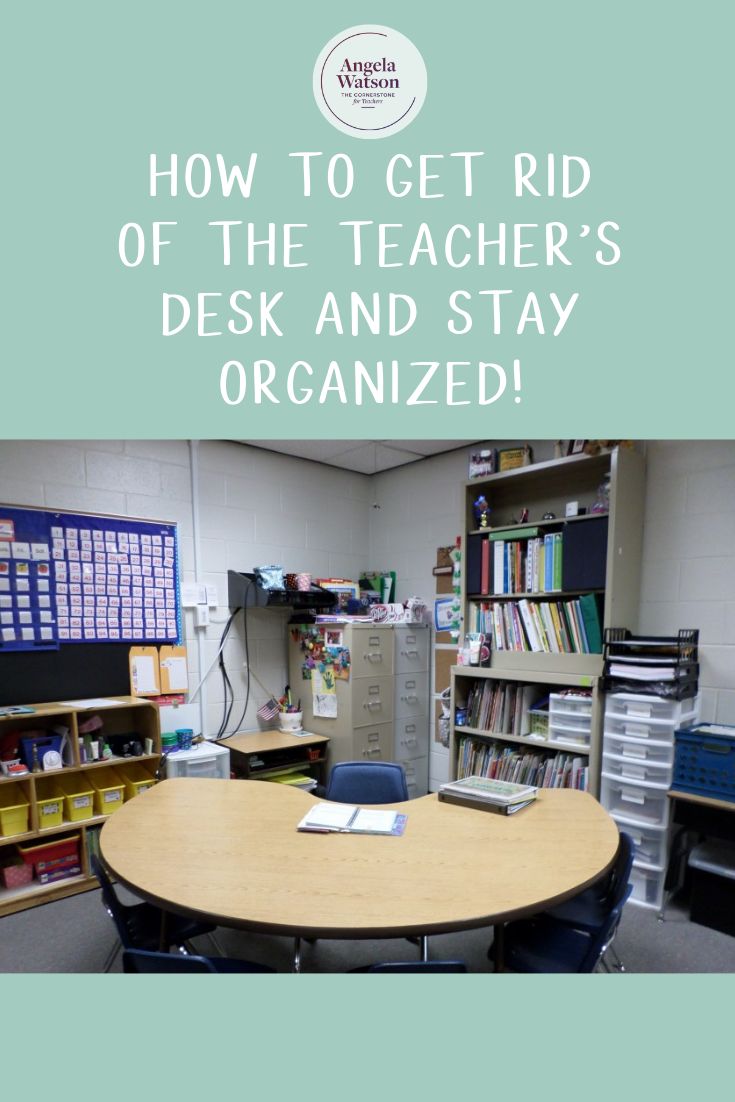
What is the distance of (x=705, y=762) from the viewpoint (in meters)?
2.25

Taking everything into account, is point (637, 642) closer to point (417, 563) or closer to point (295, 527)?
point (417, 563)

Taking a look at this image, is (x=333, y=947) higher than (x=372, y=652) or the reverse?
the reverse

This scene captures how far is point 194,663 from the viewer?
3373 mm

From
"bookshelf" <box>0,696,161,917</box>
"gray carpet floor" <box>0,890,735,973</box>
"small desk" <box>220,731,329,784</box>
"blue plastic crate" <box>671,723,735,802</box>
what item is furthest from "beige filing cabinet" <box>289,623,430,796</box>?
"blue plastic crate" <box>671,723,735,802</box>

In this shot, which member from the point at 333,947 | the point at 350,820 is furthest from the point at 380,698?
the point at 350,820

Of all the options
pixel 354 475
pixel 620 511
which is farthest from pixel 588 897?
pixel 354 475

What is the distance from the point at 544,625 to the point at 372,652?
1.18 metres

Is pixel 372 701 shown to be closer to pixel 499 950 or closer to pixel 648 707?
pixel 648 707

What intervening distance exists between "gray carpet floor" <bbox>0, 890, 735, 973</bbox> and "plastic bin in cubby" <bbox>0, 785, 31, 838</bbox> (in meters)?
0.38
